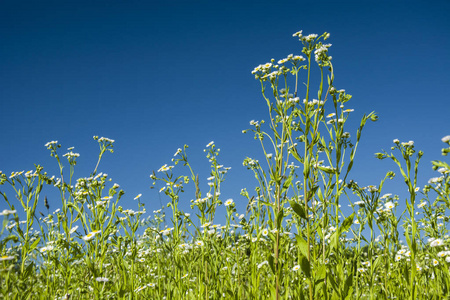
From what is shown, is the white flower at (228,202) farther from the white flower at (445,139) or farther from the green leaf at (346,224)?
the white flower at (445,139)

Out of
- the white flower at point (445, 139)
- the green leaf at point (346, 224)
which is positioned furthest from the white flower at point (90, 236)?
the white flower at point (445, 139)

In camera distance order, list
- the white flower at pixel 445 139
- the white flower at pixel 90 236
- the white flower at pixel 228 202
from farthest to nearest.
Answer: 1. the white flower at pixel 228 202
2. the white flower at pixel 90 236
3. the white flower at pixel 445 139

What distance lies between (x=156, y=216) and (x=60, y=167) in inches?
66.6

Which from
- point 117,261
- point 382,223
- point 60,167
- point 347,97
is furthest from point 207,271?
point 60,167

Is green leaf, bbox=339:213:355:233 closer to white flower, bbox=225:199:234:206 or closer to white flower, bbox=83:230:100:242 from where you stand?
white flower, bbox=225:199:234:206

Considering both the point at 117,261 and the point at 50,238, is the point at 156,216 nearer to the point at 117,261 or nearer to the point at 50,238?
the point at 50,238

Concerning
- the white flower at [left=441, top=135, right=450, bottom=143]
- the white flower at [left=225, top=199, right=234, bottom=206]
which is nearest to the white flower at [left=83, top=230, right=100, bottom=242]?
the white flower at [left=225, top=199, right=234, bottom=206]

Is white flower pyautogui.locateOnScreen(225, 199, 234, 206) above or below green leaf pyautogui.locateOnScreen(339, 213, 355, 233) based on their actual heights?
above

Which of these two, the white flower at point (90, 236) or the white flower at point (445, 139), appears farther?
the white flower at point (90, 236)

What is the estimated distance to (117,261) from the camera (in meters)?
3.60

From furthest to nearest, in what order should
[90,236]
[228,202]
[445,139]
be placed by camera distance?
[228,202] < [90,236] < [445,139]

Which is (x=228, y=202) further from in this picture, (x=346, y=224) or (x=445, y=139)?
(x=445, y=139)

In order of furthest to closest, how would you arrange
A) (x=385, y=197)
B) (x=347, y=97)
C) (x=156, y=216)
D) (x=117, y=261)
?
(x=156, y=216)
(x=385, y=197)
(x=117, y=261)
(x=347, y=97)

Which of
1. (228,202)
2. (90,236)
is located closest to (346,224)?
(228,202)
